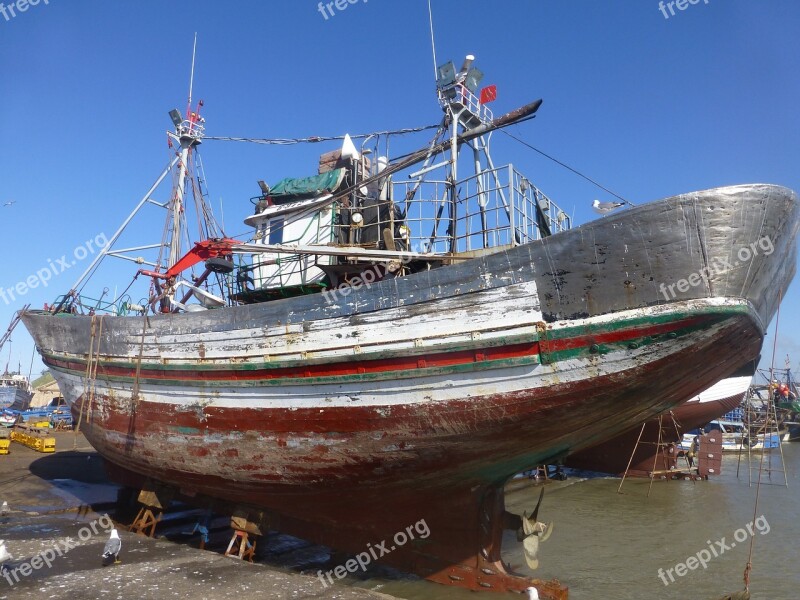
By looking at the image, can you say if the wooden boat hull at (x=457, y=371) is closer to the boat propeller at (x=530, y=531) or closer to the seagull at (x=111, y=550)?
the boat propeller at (x=530, y=531)

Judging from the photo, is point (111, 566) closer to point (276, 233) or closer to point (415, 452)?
point (415, 452)

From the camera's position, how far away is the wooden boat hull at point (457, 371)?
479cm

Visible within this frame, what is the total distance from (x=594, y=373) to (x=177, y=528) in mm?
9179

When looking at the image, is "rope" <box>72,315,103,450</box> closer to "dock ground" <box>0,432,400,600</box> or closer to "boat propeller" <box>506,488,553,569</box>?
"dock ground" <box>0,432,400,600</box>

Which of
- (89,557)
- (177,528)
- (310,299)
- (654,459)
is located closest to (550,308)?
(310,299)

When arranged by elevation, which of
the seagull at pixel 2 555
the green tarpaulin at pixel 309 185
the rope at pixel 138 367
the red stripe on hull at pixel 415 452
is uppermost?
the green tarpaulin at pixel 309 185

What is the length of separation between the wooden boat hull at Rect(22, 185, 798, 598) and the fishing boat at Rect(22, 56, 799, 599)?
21 mm

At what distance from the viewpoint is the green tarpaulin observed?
10180 mm

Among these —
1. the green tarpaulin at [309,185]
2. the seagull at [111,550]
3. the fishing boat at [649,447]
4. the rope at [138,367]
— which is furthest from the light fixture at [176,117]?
the fishing boat at [649,447]

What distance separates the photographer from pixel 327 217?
940 cm

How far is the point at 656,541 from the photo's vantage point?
11.2 meters

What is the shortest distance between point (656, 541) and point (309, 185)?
1065 cm

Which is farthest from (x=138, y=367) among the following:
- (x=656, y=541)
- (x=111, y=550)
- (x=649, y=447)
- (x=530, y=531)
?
(x=649, y=447)

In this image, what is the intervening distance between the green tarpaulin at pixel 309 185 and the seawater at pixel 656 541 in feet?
23.1
